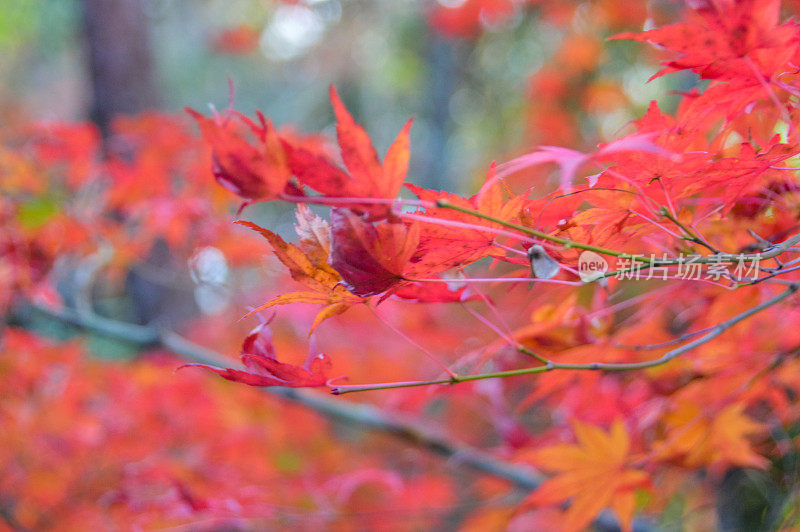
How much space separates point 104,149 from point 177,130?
0.78 metres

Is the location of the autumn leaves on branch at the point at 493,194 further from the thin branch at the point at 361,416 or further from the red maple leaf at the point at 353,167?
the thin branch at the point at 361,416

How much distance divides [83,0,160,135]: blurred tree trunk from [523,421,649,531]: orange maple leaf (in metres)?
2.42

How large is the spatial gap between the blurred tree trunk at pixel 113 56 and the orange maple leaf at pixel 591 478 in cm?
242

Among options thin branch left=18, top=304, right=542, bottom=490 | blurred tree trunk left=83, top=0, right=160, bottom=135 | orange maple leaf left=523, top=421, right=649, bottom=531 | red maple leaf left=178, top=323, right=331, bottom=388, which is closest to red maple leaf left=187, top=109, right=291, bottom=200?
red maple leaf left=178, top=323, right=331, bottom=388

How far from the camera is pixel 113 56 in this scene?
2471mm

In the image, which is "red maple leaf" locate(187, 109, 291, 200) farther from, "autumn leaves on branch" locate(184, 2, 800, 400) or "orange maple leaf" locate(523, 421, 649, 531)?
"orange maple leaf" locate(523, 421, 649, 531)

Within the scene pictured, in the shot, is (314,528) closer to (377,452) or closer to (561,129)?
(377,452)

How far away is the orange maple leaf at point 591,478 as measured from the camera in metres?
0.69

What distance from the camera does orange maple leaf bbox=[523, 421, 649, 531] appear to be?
2.26 ft

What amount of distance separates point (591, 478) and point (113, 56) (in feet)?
8.55

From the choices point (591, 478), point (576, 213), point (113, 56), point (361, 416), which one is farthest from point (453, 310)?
point (576, 213)

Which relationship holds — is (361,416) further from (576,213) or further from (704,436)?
(576,213)

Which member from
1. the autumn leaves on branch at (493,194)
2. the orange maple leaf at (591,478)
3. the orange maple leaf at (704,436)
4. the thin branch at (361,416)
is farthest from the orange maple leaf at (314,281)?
the thin branch at (361,416)

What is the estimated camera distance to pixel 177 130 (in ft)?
5.59
